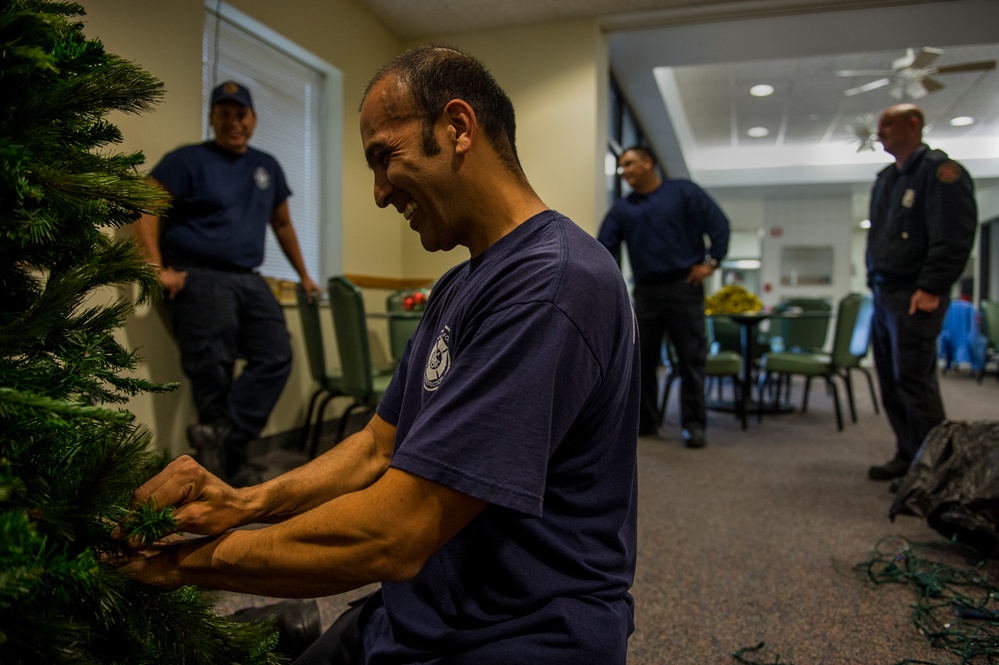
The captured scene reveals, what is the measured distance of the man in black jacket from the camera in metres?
2.60

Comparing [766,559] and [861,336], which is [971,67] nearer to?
[861,336]

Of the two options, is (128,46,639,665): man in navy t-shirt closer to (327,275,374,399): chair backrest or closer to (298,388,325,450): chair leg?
(327,275,374,399): chair backrest

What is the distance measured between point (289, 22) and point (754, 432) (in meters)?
3.63

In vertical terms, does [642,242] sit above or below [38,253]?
Result: above

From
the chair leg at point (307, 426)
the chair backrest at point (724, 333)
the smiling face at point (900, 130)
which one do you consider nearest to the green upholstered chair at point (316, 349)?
the chair leg at point (307, 426)

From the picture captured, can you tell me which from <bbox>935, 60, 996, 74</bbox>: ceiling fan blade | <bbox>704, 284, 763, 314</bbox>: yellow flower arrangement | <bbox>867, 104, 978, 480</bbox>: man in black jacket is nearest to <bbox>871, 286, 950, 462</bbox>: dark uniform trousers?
<bbox>867, 104, 978, 480</bbox>: man in black jacket

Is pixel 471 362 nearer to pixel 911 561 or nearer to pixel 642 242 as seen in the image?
pixel 911 561

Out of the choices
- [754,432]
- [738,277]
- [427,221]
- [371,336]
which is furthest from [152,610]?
[738,277]

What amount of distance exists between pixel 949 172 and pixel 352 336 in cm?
247

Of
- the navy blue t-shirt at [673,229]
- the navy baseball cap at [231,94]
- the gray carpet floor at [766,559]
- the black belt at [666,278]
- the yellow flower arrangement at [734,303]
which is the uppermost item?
the navy baseball cap at [231,94]

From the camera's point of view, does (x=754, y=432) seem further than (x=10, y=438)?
Yes

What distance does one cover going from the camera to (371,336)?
4.42 meters

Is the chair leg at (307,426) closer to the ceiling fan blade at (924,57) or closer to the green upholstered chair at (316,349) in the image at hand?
the green upholstered chair at (316,349)

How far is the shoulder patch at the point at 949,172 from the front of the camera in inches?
103
